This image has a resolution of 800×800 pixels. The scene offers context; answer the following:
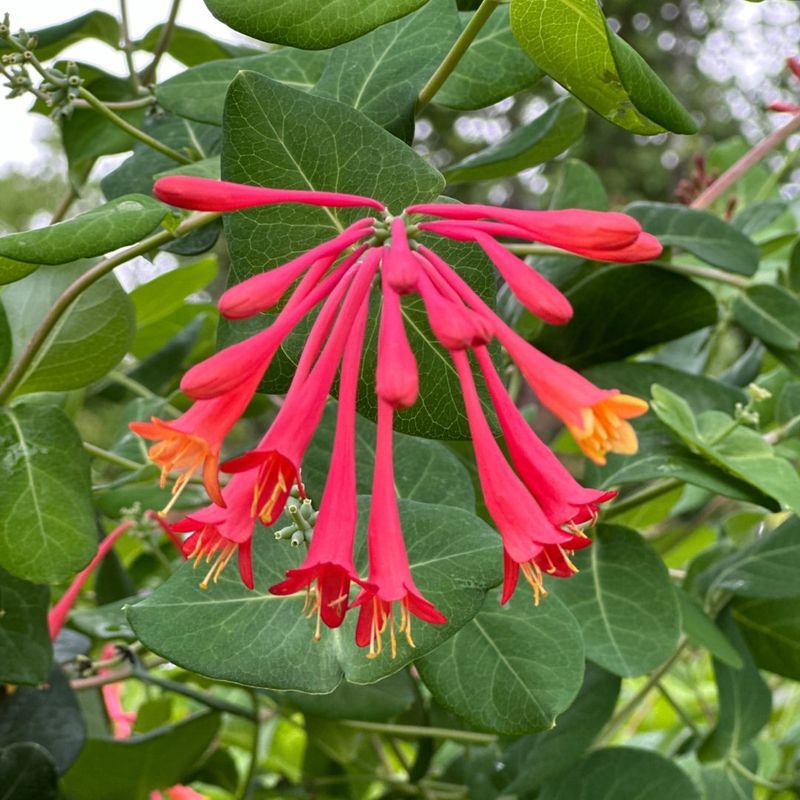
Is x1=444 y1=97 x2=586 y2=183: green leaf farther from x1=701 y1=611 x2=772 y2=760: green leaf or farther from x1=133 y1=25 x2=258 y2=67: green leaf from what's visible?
x1=701 y1=611 x2=772 y2=760: green leaf

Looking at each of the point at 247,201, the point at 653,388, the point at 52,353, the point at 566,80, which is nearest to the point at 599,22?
the point at 566,80

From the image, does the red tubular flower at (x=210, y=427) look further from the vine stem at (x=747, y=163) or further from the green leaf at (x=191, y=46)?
the vine stem at (x=747, y=163)

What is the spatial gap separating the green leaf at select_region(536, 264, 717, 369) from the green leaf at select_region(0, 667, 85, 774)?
49cm

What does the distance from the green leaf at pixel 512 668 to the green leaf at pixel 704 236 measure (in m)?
0.38

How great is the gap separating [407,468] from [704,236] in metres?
0.38

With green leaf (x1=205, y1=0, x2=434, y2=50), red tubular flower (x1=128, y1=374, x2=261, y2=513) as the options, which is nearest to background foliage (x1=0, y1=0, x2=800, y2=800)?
green leaf (x1=205, y1=0, x2=434, y2=50)

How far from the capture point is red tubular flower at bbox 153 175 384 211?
52 centimetres

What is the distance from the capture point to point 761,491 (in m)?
0.77

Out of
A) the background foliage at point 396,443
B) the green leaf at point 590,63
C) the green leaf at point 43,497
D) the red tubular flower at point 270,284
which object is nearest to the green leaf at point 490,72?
the background foliage at point 396,443

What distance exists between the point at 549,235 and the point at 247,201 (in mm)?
150

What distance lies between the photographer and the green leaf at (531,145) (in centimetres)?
84

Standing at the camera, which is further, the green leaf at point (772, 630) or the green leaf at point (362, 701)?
the green leaf at point (772, 630)

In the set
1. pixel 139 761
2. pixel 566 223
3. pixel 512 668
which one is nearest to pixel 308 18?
pixel 566 223

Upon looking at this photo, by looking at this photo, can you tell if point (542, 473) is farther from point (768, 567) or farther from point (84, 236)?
point (768, 567)
